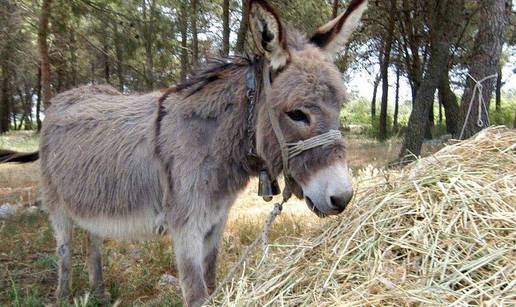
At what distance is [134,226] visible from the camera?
10.3 ft

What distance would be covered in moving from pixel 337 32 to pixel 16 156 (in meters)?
3.33

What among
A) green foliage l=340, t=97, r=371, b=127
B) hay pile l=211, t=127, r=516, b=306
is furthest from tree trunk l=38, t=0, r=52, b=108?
green foliage l=340, t=97, r=371, b=127

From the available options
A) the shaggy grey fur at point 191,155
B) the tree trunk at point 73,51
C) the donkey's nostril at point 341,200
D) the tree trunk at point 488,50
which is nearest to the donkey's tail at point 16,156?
the shaggy grey fur at point 191,155

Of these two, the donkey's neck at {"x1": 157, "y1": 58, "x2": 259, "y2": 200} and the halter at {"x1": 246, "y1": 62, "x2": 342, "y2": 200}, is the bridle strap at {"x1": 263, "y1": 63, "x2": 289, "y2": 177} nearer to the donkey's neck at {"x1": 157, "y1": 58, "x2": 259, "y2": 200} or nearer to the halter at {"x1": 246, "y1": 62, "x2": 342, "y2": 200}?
the halter at {"x1": 246, "y1": 62, "x2": 342, "y2": 200}

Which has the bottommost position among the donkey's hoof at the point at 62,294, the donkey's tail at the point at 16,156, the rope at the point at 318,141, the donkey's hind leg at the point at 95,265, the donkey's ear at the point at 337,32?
the donkey's hoof at the point at 62,294

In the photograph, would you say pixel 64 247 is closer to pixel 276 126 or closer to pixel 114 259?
pixel 114 259

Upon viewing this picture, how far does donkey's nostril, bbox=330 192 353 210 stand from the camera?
6.88ft

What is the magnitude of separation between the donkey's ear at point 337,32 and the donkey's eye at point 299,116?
54 cm

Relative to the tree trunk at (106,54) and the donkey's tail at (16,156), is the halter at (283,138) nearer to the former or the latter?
the donkey's tail at (16,156)

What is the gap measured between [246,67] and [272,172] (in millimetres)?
727

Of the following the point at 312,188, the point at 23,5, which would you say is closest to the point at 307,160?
the point at 312,188

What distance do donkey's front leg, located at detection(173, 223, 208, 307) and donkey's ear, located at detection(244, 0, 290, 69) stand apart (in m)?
1.06

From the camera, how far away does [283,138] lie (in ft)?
7.78

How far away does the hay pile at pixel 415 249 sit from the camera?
163 centimetres
